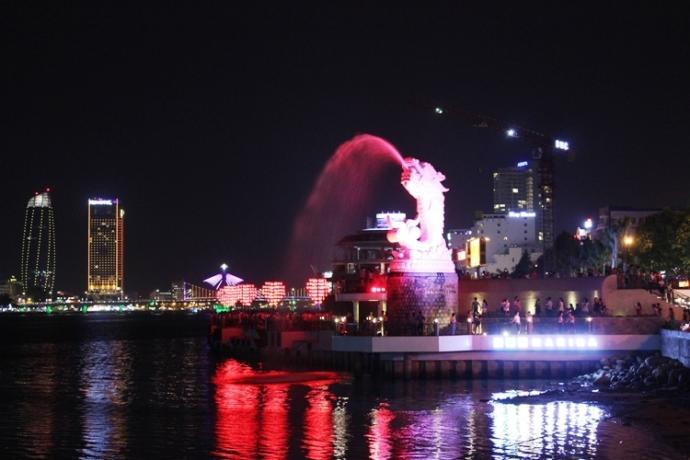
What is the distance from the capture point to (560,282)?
219ft

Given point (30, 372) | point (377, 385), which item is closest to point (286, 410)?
point (377, 385)

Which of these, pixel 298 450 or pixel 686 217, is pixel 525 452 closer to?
pixel 298 450

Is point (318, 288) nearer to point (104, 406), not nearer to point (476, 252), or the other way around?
point (476, 252)

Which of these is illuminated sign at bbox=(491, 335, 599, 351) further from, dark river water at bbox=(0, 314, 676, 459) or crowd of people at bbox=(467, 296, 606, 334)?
dark river water at bbox=(0, 314, 676, 459)

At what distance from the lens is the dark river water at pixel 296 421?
36.8m

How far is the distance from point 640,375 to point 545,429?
12.4 meters

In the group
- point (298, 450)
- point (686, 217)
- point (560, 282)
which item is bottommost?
point (298, 450)

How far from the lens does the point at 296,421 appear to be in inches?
1716

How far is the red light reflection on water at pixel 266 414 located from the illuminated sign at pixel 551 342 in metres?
10.7

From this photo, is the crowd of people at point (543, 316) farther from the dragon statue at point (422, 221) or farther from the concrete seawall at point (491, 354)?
the dragon statue at point (422, 221)

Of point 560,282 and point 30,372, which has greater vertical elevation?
point 560,282

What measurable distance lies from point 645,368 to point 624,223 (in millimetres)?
94144

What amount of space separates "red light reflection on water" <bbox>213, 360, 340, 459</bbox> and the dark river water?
0.20ft

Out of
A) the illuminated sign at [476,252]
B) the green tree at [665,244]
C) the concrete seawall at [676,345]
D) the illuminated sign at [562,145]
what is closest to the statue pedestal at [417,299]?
the concrete seawall at [676,345]
